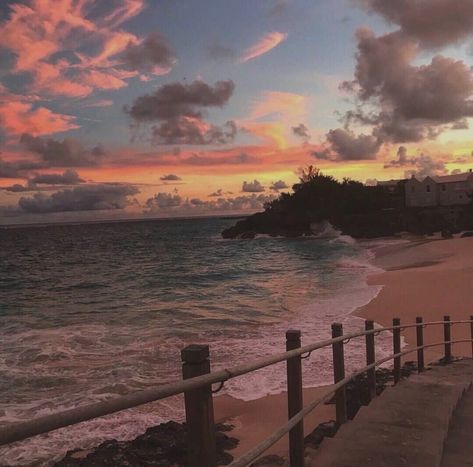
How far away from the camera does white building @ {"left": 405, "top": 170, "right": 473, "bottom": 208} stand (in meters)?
88.8

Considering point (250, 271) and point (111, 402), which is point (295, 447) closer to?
point (111, 402)

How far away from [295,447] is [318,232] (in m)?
Result: 95.1

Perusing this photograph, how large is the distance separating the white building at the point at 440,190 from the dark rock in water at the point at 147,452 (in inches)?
3504

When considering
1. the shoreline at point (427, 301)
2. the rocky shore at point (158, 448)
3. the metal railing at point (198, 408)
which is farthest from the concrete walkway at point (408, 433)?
the shoreline at point (427, 301)

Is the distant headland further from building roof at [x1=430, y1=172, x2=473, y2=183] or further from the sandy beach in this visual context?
the sandy beach

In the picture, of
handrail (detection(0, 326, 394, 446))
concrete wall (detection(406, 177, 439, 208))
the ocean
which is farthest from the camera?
concrete wall (detection(406, 177, 439, 208))

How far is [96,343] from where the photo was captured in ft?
49.9

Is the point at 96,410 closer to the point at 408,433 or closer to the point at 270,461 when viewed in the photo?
the point at 408,433

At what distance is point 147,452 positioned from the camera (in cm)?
697

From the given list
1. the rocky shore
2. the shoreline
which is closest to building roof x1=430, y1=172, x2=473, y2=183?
the shoreline

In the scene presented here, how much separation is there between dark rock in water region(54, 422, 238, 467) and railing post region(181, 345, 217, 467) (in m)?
4.65

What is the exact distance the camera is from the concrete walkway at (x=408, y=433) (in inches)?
150

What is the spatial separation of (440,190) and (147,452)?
93370 mm

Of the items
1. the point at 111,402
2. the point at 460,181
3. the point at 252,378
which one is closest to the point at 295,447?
the point at 111,402
